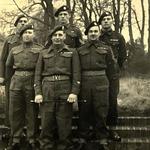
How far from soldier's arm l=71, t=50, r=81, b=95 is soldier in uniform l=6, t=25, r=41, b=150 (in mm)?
658

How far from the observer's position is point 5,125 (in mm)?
9102

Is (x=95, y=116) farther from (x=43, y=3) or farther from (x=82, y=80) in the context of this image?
(x=43, y=3)

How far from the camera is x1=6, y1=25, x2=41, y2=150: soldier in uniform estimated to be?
26.1 ft

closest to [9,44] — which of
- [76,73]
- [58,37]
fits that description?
[58,37]

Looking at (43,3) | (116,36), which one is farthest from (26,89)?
(43,3)

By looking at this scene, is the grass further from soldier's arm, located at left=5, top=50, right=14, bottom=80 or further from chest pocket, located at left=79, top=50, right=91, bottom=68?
soldier's arm, located at left=5, top=50, right=14, bottom=80

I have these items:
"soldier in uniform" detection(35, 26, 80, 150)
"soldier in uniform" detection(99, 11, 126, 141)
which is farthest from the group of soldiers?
"soldier in uniform" detection(99, 11, 126, 141)

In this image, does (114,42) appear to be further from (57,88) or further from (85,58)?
(57,88)

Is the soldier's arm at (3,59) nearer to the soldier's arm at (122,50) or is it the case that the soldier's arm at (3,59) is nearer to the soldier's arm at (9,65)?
the soldier's arm at (9,65)

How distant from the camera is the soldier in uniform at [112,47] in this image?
8719 millimetres

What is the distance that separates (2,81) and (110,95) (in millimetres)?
1890

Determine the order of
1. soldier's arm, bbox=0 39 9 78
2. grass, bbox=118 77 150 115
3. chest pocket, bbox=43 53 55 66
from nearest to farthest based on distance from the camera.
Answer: chest pocket, bbox=43 53 55 66 → soldier's arm, bbox=0 39 9 78 → grass, bbox=118 77 150 115

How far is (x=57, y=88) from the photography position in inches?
302

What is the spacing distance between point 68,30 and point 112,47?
94 cm
